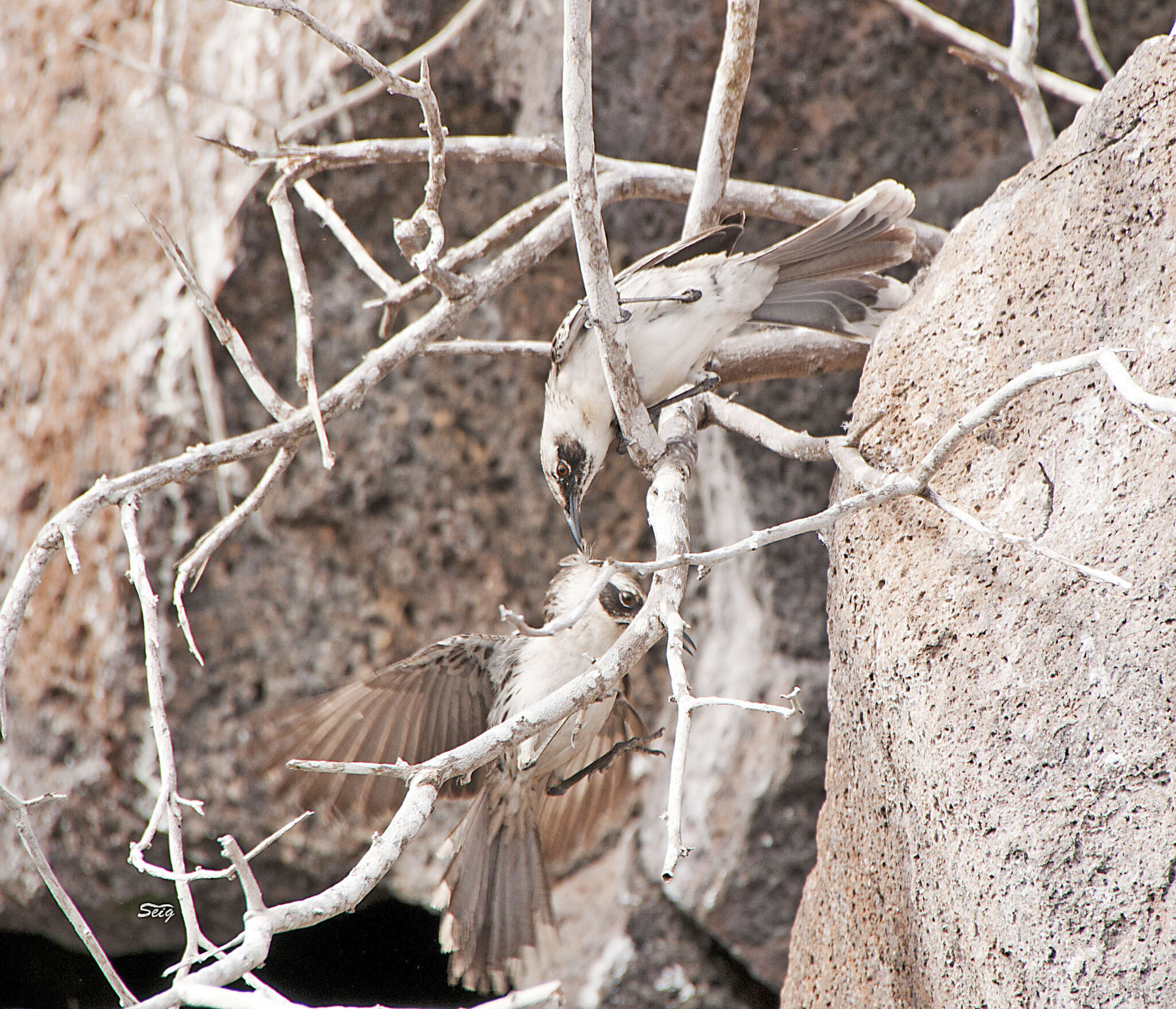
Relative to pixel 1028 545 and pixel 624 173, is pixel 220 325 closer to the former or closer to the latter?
pixel 624 173

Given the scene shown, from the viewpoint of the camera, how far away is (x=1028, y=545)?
1.73m

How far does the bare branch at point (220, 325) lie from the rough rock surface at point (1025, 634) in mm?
1467

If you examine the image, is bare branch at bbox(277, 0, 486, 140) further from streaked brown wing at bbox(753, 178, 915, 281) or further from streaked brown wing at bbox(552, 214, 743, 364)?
streaked brown wing at bbox(753, 178, 915, 281)

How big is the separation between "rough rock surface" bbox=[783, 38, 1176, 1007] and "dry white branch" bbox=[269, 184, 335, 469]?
4.07 feet

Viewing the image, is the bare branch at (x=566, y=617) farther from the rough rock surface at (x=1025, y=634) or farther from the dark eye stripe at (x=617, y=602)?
the dark eye stripe at (x=617, y=602)

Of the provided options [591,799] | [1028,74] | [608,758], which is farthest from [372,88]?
[591,799]

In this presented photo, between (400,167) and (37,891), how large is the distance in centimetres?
317

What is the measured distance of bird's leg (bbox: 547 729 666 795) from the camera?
9.13 ft

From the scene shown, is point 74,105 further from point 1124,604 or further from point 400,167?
point 1124,604

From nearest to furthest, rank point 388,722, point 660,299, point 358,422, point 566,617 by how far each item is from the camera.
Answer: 1. point 566,617
2. point 660,299
3. point 388,722
4. point 358,422

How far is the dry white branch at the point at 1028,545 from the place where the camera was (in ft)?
5.47

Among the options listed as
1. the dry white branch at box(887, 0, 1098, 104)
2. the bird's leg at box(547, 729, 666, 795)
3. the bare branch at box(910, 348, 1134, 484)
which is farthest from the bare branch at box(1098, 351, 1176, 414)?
the dry white branch at box(887, 0, 1098, 104)

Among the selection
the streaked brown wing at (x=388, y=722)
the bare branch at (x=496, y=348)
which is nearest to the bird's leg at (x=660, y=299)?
the bare branch at (x=496, y=348)

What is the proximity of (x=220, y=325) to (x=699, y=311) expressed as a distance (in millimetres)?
1333
